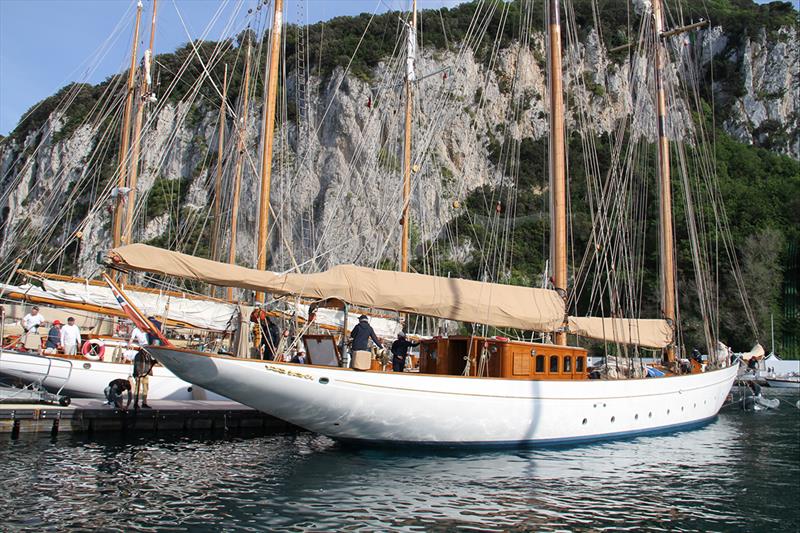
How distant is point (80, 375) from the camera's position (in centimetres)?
1927

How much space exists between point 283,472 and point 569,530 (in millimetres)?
5697

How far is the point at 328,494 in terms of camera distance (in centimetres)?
1049

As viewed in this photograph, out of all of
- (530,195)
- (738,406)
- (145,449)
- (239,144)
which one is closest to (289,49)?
(530,195)

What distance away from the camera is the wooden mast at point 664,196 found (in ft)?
74.5

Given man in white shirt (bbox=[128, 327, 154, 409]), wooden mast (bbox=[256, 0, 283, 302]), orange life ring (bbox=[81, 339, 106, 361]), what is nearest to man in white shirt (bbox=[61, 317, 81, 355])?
orange life ring (bbox=[81, 339, 106, 361])

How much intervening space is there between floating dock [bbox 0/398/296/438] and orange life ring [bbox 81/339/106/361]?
9.34ft

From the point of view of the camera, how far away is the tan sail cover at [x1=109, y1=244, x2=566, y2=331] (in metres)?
12.0

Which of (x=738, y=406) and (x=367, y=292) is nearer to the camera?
(x=367, y=292)

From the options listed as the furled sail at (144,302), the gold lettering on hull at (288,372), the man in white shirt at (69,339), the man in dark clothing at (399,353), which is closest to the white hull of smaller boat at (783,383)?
the man in dark clothing at (399,353)

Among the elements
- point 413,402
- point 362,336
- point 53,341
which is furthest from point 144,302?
point 413,402

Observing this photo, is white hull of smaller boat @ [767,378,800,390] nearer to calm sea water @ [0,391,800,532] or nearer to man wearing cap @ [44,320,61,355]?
calm sea water @ [0,391,800,532]

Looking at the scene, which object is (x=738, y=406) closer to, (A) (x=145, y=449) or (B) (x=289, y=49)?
(A) (x=145, y=449)

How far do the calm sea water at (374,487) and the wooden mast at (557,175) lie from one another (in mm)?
4486

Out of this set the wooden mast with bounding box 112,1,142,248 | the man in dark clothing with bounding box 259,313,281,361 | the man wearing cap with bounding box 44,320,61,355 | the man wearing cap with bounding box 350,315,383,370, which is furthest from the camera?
the wooden mast with bounding box 112,1,142,248
